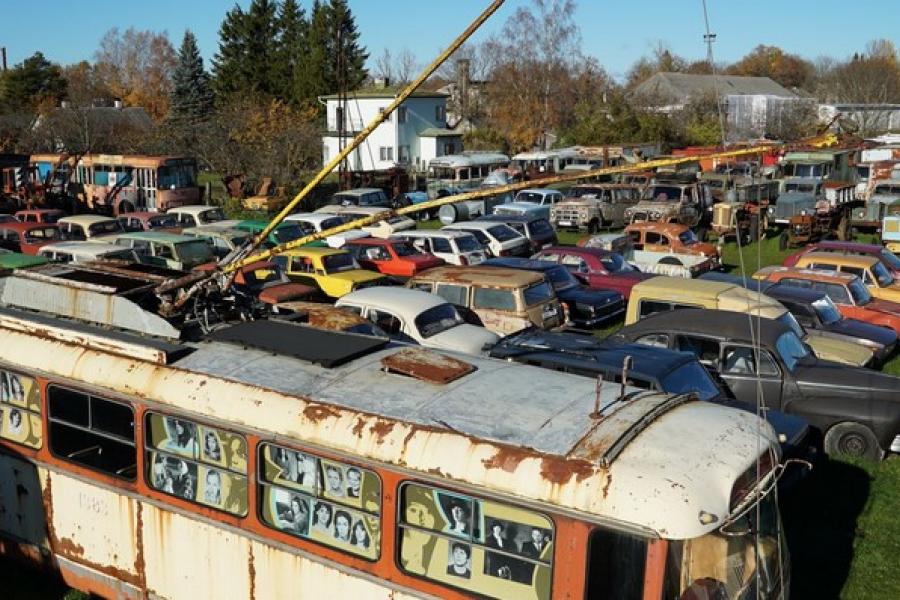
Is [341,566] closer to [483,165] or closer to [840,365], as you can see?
[840,365]

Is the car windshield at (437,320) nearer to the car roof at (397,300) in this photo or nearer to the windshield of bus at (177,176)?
the car roof at (397,300)

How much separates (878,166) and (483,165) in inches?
669

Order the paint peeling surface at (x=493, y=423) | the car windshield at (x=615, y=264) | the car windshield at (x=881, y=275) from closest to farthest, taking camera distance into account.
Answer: the paint peeling surface at (x=493, y=423) → the car windshield at (x=881, y=275) → the car windshield at (x=615, y=264)

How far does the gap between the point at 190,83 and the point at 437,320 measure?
61.8 meters

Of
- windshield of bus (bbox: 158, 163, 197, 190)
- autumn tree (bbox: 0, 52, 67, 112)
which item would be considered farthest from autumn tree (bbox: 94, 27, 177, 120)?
windshield of bus (bbox: 158, 163, 197, 190)

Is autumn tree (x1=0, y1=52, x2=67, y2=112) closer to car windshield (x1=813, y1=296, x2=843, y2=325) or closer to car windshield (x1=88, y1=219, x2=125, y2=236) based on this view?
car windshield (x1=88, y1=219, x2=125, y2=236)

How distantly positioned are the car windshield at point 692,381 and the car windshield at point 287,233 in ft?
46.3

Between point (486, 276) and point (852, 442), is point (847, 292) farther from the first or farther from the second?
point (486, 276)

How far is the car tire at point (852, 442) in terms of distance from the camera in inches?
432

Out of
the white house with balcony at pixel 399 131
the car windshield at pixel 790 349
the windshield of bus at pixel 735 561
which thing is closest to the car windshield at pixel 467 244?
the car windshield at pixel 790 349

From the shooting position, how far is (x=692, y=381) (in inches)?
415

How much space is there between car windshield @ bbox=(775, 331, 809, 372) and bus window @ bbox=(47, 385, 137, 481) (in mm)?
8186

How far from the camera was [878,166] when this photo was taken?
36.1m

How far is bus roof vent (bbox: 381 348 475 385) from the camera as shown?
6434mm
